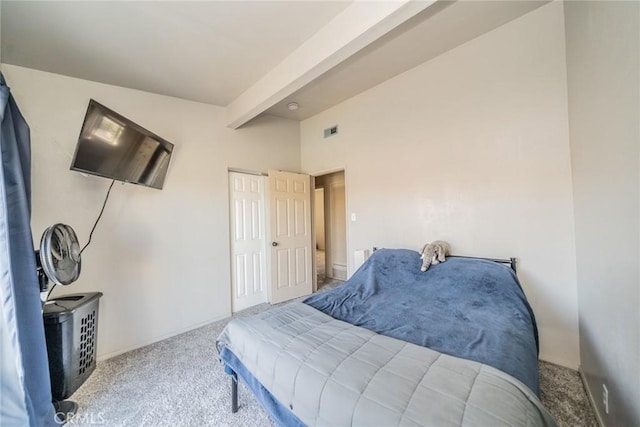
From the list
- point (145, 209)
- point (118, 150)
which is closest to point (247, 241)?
point (145, 209)

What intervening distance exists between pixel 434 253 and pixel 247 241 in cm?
254

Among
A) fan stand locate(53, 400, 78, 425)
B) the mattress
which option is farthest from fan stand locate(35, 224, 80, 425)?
the mattress

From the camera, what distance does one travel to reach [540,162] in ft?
6.98

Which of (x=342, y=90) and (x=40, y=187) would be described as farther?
(x=342, y=90)

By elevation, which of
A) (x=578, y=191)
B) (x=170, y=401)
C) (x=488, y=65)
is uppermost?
(x=488, y=65)

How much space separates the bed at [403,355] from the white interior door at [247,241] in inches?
71.8

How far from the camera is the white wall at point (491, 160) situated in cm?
205

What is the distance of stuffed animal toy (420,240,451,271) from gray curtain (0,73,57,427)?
2.93 metres

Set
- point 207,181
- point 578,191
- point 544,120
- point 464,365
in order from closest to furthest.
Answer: point 464,365 → point 578,191 → point 544,120 → point 207,181

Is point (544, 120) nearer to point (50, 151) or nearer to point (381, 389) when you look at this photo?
point (381, 389)

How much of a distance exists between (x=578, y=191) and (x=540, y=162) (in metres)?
0.39

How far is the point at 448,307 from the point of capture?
1.92 metres

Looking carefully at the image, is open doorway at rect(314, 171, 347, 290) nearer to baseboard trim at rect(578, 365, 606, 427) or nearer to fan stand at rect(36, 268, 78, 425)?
baseboard trim at rect(578, 365, 606, 427)

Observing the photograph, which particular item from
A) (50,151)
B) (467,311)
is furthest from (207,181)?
(467,311)
